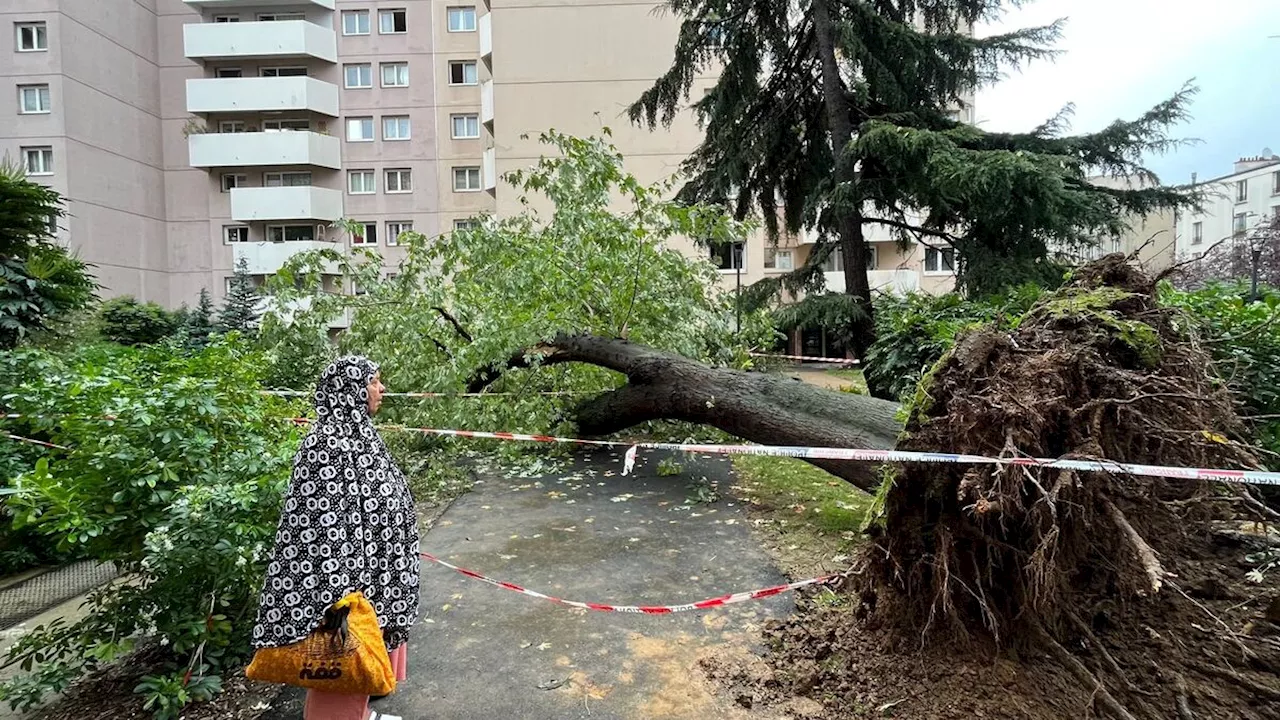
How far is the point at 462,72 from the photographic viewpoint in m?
26.3

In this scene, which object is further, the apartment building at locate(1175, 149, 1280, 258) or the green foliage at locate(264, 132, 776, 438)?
the apartment building at locate(1175, 149, 1280, 258)

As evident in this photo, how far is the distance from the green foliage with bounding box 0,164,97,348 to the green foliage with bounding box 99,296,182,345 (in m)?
8.89

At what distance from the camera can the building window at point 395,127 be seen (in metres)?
26.3

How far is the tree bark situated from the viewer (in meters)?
4.73

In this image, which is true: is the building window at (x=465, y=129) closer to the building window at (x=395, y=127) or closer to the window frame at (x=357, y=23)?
the building window at (x=395, y=127)

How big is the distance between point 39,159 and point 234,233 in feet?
19.4

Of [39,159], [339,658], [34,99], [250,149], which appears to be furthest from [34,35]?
[339,658]

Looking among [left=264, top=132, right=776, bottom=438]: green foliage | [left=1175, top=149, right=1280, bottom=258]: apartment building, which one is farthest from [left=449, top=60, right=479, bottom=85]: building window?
[left=1175, top=149, right=1280, bottom=258]: apartment building

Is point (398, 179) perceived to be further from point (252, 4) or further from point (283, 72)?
point (252, 4)

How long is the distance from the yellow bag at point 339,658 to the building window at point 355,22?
96.8 feet

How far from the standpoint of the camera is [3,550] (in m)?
4.39

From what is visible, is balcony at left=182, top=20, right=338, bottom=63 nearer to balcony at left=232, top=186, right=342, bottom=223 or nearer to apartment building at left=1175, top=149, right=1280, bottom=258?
balcony at left=232, top=186, right=342, bottom=223

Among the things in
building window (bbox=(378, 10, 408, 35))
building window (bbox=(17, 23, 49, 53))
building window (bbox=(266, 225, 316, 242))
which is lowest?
building window (bbox=(266, 225, 316, 242))

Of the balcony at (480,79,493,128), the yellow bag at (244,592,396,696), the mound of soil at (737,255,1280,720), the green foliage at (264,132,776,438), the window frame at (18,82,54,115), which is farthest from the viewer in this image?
the balcony at (480,79,493,128)
